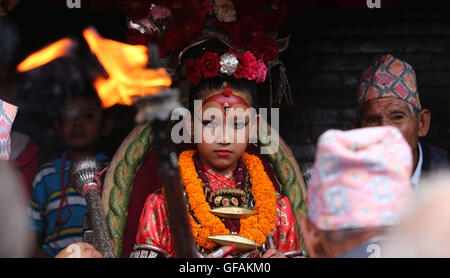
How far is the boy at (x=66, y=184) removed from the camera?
3654mm

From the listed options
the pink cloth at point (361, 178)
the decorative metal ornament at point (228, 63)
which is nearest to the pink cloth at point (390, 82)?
the decorative metal ornament at point (228, 63)

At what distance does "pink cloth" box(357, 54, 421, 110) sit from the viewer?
3.55 m

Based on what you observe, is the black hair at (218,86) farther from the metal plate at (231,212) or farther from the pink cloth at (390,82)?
the pink cloth at (390,82)

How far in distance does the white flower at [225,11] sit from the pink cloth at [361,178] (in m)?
1.77

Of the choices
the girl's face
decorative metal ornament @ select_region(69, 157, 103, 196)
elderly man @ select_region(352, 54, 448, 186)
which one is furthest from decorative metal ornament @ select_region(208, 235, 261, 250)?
elderly man @ select_region(352, 54, 448, 186)

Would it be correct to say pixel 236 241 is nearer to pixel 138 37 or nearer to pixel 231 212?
pixel 231 212

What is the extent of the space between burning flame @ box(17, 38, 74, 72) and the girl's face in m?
1.55

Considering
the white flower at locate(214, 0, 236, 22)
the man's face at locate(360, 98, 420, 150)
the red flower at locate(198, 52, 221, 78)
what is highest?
the white flower at locate(214, 0, 236, 22)

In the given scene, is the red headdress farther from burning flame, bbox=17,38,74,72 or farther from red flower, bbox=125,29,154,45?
burning flame, bbox=17,38,74,72

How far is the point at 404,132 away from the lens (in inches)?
139

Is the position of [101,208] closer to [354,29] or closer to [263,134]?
[263,134]

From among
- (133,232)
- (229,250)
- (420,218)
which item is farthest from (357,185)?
(133,232)

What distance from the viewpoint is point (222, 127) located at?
3.14 m

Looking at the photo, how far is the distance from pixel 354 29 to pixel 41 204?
9.07ft
